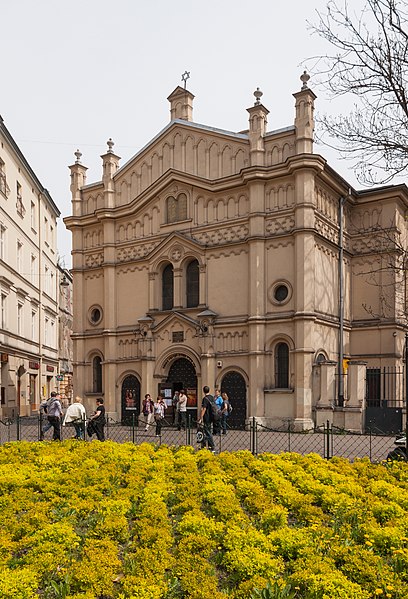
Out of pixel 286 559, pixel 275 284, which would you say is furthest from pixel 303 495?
pixel 275 284

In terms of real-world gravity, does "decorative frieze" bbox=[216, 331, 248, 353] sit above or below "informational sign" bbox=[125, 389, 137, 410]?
above

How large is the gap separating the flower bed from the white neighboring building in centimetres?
2376

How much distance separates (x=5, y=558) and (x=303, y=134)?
2304 cm

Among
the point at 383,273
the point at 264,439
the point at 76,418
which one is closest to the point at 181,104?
the point at 383,273

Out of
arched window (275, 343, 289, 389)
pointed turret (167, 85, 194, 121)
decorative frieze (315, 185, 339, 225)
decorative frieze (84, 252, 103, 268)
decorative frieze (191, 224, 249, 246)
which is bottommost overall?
arched window (275, 343, 289, 389)

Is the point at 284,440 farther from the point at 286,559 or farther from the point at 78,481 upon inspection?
the point at 286,559

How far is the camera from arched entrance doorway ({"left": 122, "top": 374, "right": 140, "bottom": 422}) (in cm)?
3045

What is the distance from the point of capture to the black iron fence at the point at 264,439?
685 inches

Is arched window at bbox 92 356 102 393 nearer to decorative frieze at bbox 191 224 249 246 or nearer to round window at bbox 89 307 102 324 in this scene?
round window at bbox 89 307 102 324

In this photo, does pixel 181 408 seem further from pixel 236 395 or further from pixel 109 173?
pixel 109 173

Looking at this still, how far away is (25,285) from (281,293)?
20181 mm

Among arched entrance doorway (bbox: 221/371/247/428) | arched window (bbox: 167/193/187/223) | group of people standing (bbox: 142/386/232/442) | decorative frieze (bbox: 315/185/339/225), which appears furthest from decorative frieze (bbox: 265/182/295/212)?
group of people standing (bbox: 142/386/232/442)

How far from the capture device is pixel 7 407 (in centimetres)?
3450

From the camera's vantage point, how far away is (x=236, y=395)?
27016mm
